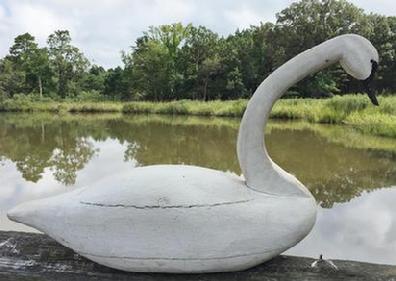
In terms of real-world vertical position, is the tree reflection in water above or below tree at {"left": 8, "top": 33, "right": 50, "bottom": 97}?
below

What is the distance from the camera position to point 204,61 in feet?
114

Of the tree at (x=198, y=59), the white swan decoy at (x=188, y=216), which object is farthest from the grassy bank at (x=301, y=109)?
the white swan decoy at (x=188, y=216)

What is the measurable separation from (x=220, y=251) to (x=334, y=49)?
82 centimetres

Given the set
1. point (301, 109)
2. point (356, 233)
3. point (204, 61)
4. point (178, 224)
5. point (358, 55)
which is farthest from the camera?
point (204, 61)

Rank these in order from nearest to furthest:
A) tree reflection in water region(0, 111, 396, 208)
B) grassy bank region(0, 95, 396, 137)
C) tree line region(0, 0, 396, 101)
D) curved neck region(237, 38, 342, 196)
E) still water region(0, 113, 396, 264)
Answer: curved neck region(237, 38, 342, 196)
still water region(0, 113, 396, 264)
tree reflection in water region(0, 111, 396, 208)
grassy bank region(0, 95, 396, 137)
tree line region(0, 0, 396, 101)

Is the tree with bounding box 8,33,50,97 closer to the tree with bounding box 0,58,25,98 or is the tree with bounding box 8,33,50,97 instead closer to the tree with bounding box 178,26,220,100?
the tree with bounding box 0,58,25,98

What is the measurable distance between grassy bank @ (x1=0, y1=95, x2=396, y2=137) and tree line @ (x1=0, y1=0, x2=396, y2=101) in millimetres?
6653

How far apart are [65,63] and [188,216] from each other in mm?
41221

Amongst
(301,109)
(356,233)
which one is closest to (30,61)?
(301,109)

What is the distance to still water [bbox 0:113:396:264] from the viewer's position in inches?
165

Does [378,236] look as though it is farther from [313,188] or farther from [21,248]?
[21,248]

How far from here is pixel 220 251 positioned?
5.03ft

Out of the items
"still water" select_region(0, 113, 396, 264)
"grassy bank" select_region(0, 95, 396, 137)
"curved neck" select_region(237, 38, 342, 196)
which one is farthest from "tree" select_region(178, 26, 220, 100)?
"curved neck" select_region(237, 38, 342, 196)

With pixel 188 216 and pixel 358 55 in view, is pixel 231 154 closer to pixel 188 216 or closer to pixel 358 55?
pixel 358 55
